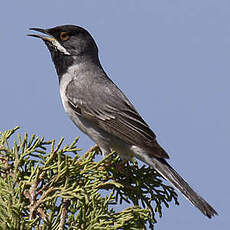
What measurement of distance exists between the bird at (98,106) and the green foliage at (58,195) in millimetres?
984

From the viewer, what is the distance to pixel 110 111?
21.2 feet

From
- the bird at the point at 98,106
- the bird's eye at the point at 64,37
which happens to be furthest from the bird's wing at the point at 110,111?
the bird's eye at the point at 64,37

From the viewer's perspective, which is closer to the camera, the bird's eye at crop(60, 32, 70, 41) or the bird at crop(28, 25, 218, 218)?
the bird at crop(28, 25, 218, 218)

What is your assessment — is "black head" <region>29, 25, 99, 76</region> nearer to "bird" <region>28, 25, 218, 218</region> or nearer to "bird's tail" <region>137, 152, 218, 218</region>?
"bird" <region>28, 25, 218, 218</region>

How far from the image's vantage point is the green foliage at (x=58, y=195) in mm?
3564

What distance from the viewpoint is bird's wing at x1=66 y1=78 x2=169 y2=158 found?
237 inches

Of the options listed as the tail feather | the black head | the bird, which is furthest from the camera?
the black head

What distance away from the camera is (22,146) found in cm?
420

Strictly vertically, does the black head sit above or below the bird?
above

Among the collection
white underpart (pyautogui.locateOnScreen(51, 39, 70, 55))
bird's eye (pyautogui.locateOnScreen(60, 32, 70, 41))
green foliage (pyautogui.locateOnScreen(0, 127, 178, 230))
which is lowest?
green foliage (pyautogui.locateOnScreen(0, 127, 178, 230))

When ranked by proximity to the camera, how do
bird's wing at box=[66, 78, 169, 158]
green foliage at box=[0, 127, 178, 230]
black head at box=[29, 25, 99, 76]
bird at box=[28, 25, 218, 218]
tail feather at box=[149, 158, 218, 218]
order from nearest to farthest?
green foliage at box=[0, 127, 178, 230] < tail feather at box=[149, 158, 218, 218] < bird at box=[28, 25, 218, 218] < bird's wing at box=[66, 78, 169, 158] < black head at box=[29, 25, 99, 76]

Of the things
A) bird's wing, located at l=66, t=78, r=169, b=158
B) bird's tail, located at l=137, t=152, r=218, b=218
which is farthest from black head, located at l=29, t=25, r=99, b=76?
bird's tail, located at l=137, t=152, r=218, b=218

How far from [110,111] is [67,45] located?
1459 millimetres

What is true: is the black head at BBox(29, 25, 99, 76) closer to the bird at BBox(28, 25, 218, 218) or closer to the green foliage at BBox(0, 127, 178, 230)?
the bird at BBox(28, 25, 218, 218)
